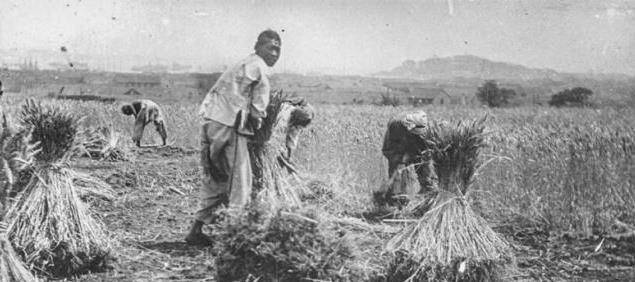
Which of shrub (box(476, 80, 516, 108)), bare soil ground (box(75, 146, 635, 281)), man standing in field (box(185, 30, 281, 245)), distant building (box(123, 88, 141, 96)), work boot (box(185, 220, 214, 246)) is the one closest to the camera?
bare soil ground (box(75, 146, 635, 281))

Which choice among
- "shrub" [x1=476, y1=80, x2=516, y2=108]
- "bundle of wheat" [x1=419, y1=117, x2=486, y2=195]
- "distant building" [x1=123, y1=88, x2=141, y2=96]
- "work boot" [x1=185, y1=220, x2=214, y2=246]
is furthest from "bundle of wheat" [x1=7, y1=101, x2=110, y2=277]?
"shrub" [x1=476, y1=80, x2=516, y2=108]

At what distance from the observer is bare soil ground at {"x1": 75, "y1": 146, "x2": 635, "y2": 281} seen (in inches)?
182

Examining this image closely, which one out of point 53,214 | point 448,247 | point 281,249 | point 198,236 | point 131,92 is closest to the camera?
point 281,249

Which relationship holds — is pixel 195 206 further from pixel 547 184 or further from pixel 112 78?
pixel 112 78

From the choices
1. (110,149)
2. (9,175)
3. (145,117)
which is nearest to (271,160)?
(9,175)

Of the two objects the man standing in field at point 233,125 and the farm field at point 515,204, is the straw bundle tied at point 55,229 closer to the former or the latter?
the farm field at point 515,204

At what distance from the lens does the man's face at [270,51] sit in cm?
519

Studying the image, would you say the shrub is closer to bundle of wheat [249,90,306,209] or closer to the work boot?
bundle of wheat [249,90,306,209]

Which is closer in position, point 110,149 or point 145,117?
point 110,149

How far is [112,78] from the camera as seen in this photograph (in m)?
55.8

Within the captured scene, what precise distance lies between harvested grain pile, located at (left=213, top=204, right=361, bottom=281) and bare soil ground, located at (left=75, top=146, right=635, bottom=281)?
2.46ft

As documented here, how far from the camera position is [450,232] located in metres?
4.09

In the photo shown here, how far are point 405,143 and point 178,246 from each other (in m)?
3.04

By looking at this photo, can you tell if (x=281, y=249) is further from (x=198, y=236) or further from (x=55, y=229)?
(x=198, y=236)
